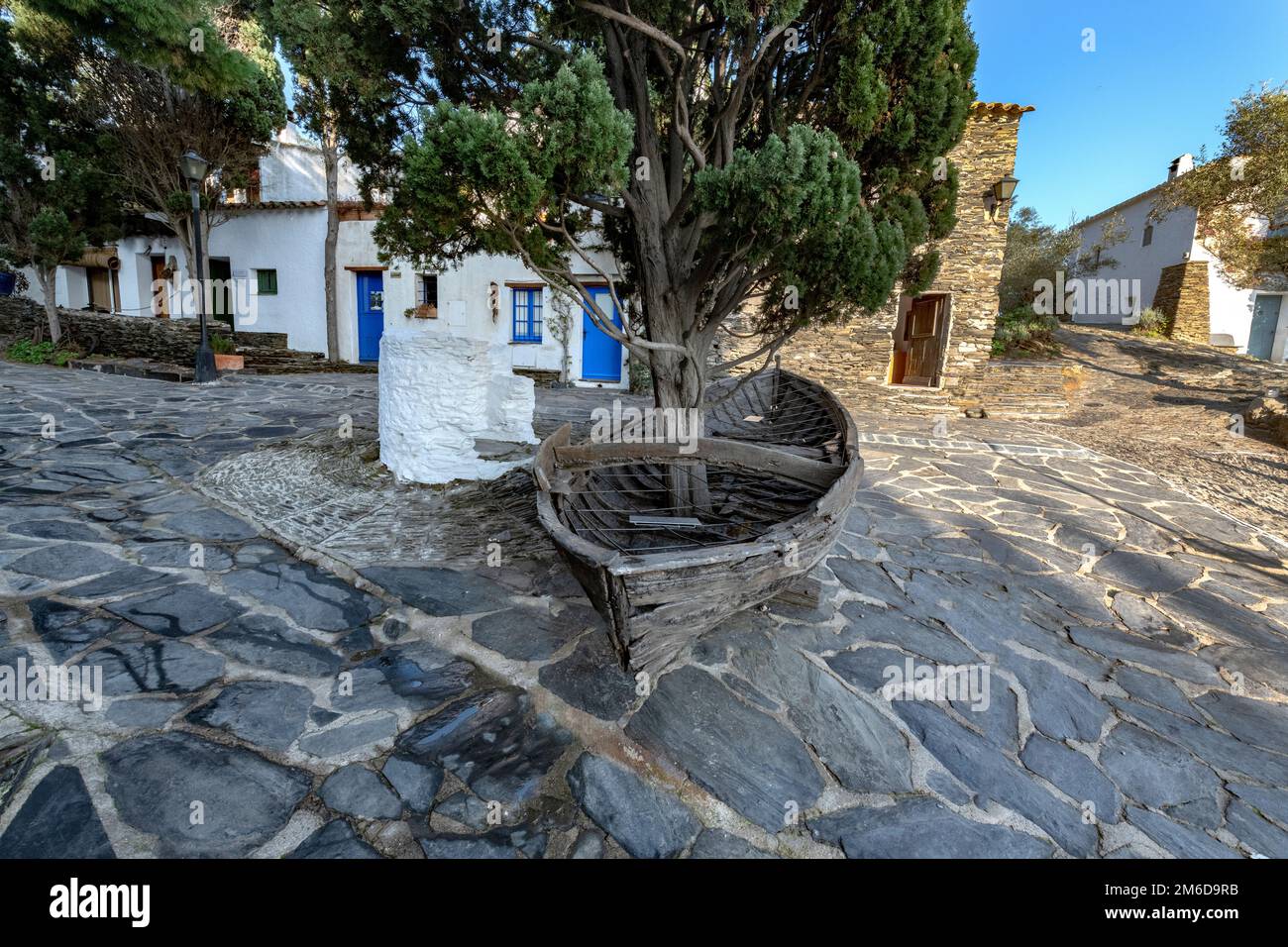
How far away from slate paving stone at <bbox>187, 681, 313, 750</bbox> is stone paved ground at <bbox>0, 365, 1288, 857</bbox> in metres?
0.01

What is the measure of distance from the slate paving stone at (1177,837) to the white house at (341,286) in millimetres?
11356

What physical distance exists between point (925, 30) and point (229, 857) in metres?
5.57

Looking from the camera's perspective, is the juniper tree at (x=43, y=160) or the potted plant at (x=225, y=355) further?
the potted plant at (x=225, y=355)

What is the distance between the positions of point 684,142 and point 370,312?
12.8 meters

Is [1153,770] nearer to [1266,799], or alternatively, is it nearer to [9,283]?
[1266,799]

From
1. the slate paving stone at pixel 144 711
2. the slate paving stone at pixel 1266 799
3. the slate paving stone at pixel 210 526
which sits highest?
the slate paving stone at pixel 210 526

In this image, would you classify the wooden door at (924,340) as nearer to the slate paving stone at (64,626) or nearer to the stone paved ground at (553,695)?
the stone paved ground at (553,695)

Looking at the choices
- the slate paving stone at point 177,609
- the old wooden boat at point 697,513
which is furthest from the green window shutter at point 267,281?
the slate paving stone at point 177,609

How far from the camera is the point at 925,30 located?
3812 mm

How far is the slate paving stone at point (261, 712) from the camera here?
255 centimetres

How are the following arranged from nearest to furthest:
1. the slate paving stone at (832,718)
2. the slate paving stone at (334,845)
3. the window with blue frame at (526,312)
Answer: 1. the slate paving stone at (334,845)
2. the slate paving stone at (832,718)
3. the window with blue frame at (526,312)

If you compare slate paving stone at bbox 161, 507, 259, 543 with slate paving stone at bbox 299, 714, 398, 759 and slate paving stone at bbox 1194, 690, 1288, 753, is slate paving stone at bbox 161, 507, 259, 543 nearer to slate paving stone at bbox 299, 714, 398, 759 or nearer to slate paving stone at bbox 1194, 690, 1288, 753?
slate paving stone at bbox 299, 714, 398, 759

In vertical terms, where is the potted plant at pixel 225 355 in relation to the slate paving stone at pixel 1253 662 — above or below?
above
